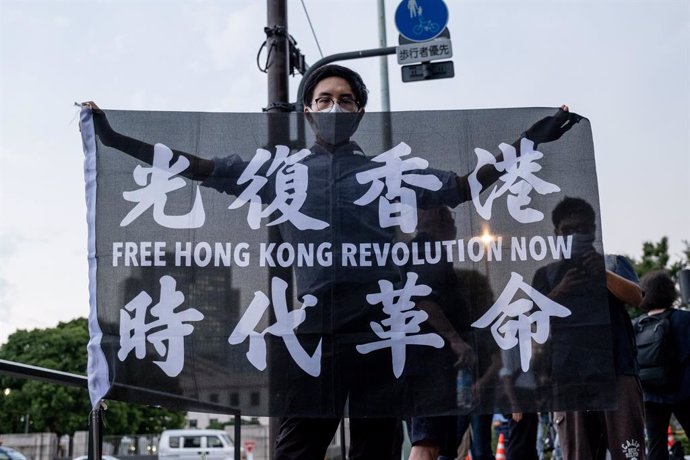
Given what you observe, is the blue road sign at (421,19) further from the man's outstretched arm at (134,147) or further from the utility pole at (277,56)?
the man's outstretched arm at (134,147)

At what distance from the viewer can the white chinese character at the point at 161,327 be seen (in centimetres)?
297

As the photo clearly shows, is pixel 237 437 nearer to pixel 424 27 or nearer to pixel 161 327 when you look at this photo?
pixel 161 327

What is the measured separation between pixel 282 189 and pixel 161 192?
535 mm

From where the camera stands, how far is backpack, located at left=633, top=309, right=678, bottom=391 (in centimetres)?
451

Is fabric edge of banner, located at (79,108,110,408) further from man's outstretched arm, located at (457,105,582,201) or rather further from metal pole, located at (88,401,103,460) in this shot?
man's outstretched arm, located at (457,105,582,201)

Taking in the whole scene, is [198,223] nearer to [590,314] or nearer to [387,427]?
[387,427]

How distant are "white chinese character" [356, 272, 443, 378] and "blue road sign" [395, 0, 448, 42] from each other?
5.06 m

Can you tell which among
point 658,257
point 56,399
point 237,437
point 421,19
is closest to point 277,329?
point 237,437

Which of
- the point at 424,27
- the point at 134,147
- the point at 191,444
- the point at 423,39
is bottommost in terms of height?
the point at 191,444

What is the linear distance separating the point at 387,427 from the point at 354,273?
644 mm

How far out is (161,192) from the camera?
315 cm

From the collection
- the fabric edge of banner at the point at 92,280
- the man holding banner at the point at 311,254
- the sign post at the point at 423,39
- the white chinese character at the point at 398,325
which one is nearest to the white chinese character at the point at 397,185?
the man holding banner at the point at 311,254

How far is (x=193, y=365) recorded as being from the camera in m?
2.97

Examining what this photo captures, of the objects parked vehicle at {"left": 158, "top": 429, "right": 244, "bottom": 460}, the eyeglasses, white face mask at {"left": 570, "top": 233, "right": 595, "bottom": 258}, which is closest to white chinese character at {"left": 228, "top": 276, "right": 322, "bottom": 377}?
the eyeglasses
